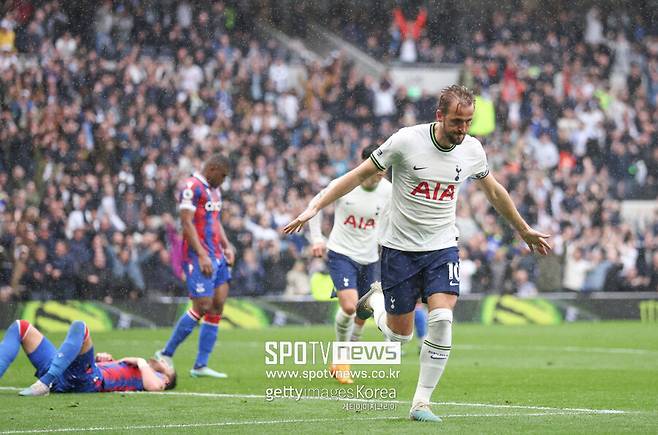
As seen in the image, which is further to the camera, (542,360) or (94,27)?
(94,27)

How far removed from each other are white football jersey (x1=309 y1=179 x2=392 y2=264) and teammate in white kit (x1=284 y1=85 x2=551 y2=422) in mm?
3784

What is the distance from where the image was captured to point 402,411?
10031 millimetres

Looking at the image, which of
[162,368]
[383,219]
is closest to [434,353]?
[162,368]

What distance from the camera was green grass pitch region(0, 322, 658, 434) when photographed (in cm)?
891

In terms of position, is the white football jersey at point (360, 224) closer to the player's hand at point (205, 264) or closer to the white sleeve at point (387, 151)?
the player's hand at point (205, 264)

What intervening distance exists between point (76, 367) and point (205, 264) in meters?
2.71

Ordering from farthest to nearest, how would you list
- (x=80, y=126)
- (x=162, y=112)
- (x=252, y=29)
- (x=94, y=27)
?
(x=252, y=29)
(x=94, y=27)
(x=162, y=112)
(x=80, y=126)

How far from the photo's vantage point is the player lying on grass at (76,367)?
1074 centimetres

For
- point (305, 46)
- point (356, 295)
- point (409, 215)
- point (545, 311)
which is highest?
point (305, 46)

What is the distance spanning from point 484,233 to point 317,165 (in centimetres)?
406

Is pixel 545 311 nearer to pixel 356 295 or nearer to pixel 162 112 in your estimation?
pixel 162 112

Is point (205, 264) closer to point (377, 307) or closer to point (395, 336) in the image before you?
point (377, 307)

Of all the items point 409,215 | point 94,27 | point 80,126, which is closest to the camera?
point 409,215

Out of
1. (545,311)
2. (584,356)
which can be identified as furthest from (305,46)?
(584,356)
